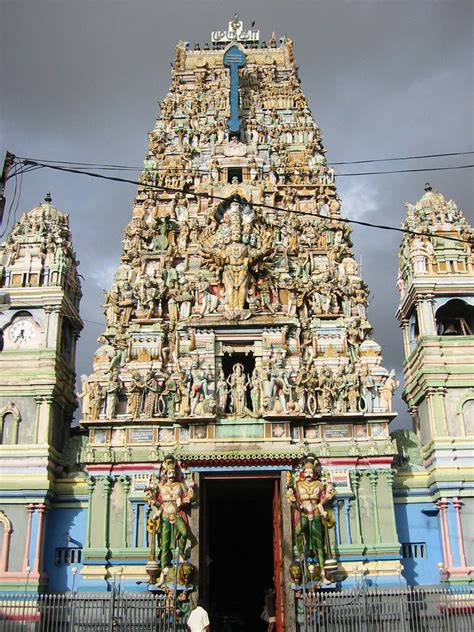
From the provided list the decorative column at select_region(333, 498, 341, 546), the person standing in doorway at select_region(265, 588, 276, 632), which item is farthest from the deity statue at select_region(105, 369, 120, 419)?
the decorative column at select_region(333, 498, 341, 546)

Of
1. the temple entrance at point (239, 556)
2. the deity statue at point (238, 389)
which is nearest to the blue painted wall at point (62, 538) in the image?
the temple entrance at point (239, 556)

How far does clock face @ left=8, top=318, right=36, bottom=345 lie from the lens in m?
28.1

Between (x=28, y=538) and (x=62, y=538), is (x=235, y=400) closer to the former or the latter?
(x=62, y=538)

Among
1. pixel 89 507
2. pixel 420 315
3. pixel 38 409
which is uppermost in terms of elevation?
pixel 420 315

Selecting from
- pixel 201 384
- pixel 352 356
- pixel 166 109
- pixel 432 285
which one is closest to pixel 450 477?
pixel 352 356

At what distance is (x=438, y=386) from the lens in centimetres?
2692

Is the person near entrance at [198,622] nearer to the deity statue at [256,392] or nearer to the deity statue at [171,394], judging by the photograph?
the deity statue at [256,392]

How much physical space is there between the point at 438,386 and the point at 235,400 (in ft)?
25.2

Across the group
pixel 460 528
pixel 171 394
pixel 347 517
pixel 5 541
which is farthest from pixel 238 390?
pixel 5 541

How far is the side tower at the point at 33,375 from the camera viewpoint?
2495 centimetres

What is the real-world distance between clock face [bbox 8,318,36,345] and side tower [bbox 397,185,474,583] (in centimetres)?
1478

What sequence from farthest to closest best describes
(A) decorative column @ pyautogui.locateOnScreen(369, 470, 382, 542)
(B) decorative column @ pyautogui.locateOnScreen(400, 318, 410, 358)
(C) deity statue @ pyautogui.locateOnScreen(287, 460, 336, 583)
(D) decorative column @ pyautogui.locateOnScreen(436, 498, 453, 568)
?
(B) decorative column @ pyautogui.locateOnScreen(400, 318, 410, 358), (D) decorative column @ pyautogui.locateOnScreen(436, 498, 453, 568), (A) decorative column @ pyautogui.locateOnScreen(369, 470, 382, 542), (C) deity statue @ pyautogui.locateOnScreen(287, 460, 336, 583)

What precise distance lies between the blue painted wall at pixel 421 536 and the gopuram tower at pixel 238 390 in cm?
171

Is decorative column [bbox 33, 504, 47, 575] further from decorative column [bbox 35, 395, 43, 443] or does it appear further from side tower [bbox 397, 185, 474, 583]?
side tower [bbox 397, 185, 474, 583]
